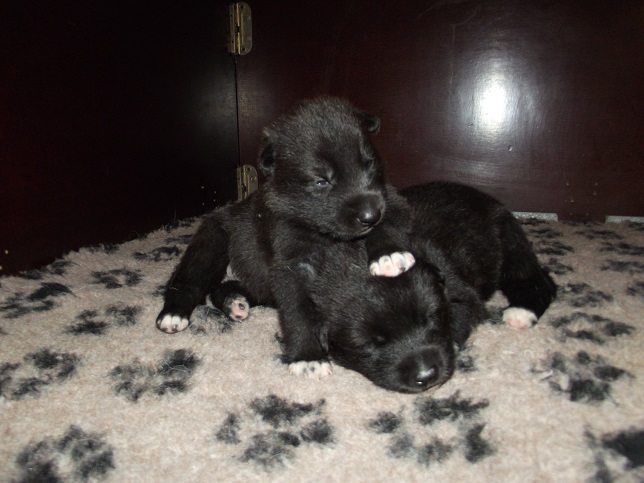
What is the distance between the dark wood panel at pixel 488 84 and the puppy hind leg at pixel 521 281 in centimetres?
142

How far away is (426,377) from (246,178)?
3204 mm

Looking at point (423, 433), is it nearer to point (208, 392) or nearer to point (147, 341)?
point (208, 392)

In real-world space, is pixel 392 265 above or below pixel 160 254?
above

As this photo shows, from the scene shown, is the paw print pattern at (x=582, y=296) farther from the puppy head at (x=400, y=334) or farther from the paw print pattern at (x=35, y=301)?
the paw print pattern at (x=35, y=301)

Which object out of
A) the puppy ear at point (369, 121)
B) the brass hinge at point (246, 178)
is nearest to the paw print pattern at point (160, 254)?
the brass hinge at point (246, 178)

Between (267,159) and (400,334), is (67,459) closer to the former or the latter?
(400,334)

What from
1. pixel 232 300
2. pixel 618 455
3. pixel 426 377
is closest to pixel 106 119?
pixel 232 300

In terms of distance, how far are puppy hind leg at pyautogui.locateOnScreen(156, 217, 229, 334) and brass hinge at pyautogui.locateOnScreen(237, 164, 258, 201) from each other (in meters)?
1.63

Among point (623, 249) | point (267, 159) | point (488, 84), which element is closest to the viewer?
point (267, 159)

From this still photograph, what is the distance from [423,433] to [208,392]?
29.8 inches

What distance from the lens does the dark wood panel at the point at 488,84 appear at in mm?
3766

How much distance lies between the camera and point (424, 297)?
1.91 metres

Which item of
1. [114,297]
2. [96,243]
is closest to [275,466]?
[114,297]

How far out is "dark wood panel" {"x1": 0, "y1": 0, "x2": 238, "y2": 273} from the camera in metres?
2.69
